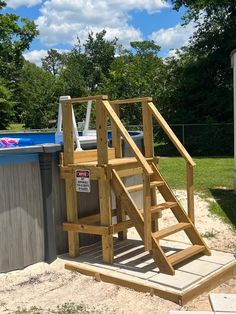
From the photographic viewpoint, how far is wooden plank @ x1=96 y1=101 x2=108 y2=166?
5.17 metres

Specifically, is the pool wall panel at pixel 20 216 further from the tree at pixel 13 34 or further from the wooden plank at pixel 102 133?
the tree at pixel 13 34

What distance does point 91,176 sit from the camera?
526cm

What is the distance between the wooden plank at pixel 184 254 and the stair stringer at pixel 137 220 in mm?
96

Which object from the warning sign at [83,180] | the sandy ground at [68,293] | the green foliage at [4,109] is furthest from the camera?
the green foliage at [4,109]

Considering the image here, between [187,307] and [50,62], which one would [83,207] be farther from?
[50,62]

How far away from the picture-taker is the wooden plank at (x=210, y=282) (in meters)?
4.38

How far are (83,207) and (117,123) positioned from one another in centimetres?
137

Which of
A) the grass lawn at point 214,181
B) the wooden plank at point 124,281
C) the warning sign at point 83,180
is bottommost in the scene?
the wooden plank at point 124,281

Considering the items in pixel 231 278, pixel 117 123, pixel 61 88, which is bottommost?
pixel 231 278

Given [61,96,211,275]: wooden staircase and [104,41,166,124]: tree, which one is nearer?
[61,96,211,275]: wooden staircase

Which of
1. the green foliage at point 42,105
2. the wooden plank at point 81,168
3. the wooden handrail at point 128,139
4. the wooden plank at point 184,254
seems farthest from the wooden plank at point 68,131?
the green foliage at point 42,105

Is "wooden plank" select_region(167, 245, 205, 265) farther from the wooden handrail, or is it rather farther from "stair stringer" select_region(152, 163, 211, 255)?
the wooden handrail

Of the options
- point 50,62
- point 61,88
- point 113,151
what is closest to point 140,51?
point 61,88

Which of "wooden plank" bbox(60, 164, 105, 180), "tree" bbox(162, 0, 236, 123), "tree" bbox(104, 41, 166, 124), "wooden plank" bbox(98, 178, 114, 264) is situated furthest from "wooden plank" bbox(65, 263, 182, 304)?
"tree" bbox(104, 41, 166, 124)
